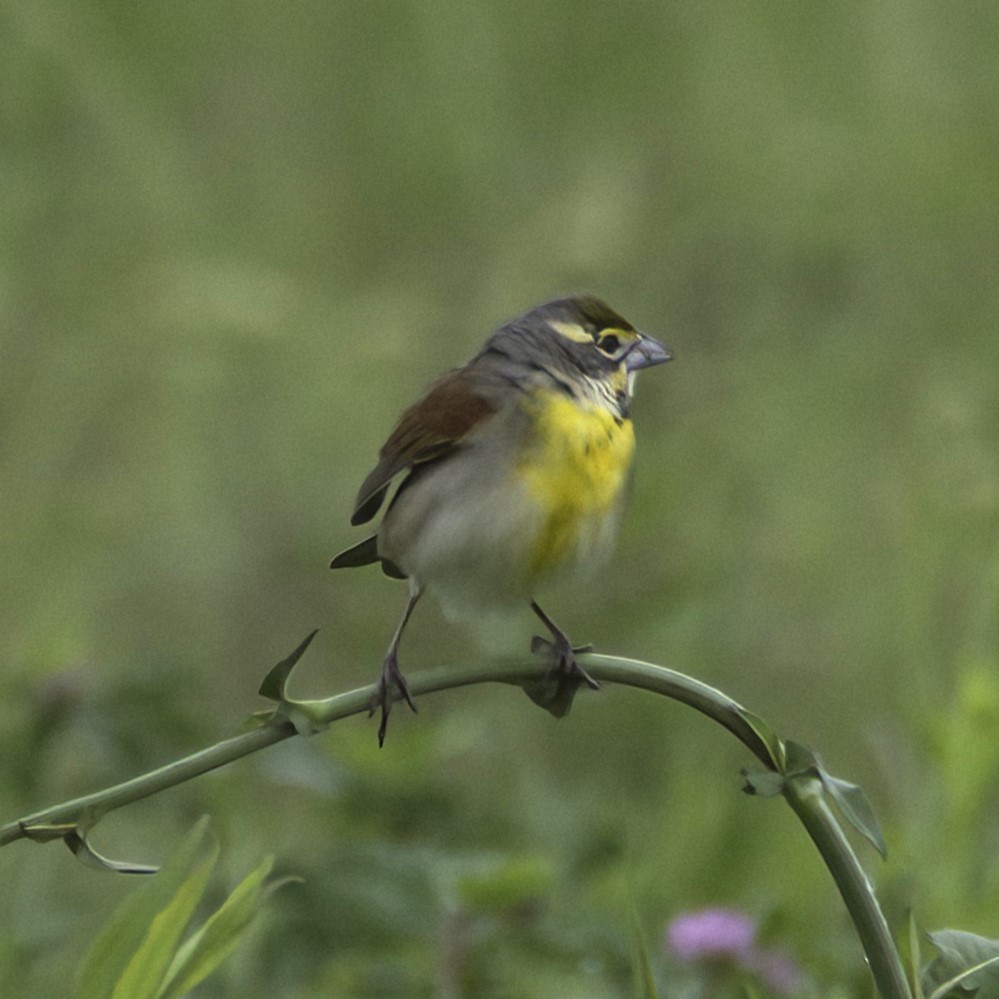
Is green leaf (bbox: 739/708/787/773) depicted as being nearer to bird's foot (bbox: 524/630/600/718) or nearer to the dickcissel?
bird's foot (bbox: 524/630/600/718)

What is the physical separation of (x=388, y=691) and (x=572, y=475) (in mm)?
337

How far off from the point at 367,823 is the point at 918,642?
1.82 ft

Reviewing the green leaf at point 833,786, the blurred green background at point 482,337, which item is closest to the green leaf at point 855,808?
the green leaf at point 833,786

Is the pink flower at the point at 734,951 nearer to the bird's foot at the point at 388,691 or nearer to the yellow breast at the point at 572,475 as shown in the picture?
the yellow breast at the point at 572,475

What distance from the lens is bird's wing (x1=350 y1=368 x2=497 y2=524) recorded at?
1.24 m

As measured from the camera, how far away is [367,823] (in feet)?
5.79

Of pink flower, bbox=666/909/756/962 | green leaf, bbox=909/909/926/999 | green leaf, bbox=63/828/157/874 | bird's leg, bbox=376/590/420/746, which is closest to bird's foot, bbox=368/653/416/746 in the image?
bird's leg, bbox=376/590/420/746

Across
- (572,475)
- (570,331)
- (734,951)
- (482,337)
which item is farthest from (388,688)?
(482,337)

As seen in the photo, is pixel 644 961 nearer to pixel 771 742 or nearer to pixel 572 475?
pixel 771 742

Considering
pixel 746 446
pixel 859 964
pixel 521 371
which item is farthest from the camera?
pixel 746 446

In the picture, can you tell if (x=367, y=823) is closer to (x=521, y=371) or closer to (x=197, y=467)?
(x=521, y=371)

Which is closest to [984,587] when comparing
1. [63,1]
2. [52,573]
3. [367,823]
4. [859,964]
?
[859,964]

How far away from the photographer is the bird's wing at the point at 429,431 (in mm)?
1242

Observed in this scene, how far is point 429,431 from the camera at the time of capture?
49.3 inches
